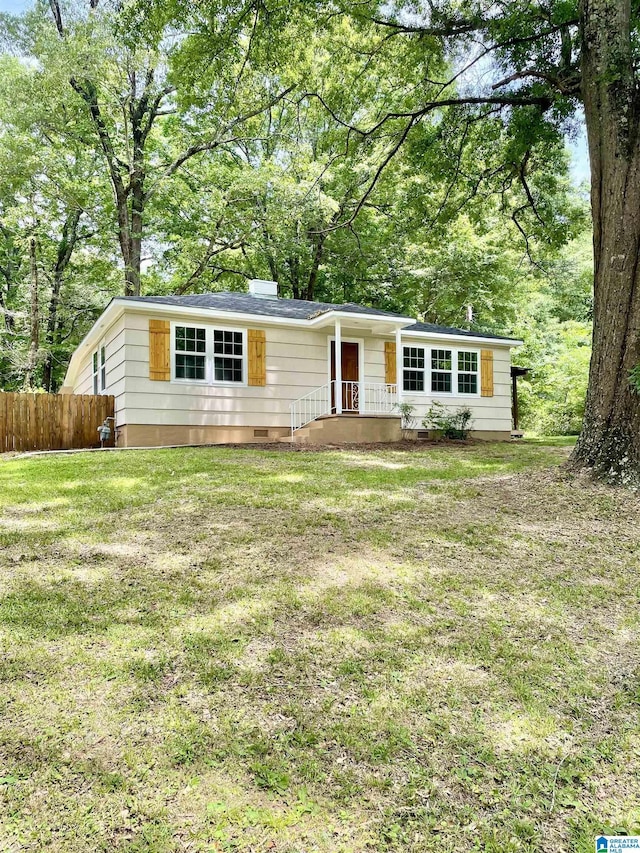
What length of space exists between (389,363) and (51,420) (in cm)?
755

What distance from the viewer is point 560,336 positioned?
21.8 m

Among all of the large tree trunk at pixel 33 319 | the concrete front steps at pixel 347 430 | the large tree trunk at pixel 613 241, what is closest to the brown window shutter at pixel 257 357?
the concrete front steps at pixel 347 430

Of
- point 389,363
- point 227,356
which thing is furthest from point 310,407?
point 389,363

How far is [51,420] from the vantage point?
1109cm

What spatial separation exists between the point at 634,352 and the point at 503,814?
469 centimetres

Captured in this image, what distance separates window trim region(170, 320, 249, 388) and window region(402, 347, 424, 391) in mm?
4063

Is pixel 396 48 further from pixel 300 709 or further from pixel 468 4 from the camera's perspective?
pixel 300 709

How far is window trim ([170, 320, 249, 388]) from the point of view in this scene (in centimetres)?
1059

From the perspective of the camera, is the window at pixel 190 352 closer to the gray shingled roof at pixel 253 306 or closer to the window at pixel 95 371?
the gray shingled roof at pixel 253 306

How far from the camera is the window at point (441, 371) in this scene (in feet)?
44.1

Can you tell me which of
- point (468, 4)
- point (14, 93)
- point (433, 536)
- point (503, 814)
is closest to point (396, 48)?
point (468, 4)

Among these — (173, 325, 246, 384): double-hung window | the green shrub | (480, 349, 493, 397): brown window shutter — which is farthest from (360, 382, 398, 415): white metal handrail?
(173, 325, 246, 384): double-hung window
